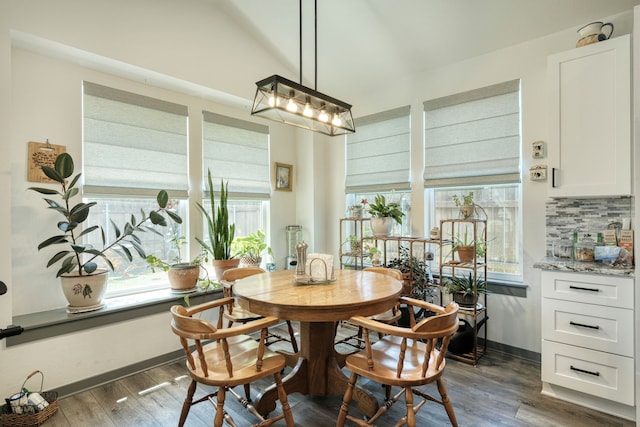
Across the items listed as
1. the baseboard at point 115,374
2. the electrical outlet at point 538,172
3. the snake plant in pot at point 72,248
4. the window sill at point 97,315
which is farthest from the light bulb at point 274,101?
the baseboard at point 115,374

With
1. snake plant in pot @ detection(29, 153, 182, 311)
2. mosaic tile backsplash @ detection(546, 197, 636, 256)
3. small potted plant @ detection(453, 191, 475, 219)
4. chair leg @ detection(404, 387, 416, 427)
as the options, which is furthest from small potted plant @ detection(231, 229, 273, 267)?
mosaic tile backsplash @ detection(546, 197, 636, 256)

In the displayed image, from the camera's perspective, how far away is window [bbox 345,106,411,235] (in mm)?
3715

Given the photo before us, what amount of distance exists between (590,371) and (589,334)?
0.79 feet

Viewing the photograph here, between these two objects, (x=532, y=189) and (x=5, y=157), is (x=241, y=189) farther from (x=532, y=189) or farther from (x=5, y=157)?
(x=532, y=189)

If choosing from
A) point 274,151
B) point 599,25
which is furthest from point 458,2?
point 274,151

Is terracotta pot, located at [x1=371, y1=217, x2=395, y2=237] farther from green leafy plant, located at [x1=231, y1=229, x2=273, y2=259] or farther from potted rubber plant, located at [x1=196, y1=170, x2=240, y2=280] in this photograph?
potted rubber plant, located at [x1=196, y1=170, x2=240, y2=280]

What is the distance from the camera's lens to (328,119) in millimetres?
2412

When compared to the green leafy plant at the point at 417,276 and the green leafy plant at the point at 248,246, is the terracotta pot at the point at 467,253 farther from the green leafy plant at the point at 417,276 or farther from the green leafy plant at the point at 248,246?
Answer: the green leafy plant at the point at 248,246

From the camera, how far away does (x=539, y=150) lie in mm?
2773

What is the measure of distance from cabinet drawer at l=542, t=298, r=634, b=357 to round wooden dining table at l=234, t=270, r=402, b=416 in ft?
3.75

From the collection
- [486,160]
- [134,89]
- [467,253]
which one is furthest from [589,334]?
[134,89]

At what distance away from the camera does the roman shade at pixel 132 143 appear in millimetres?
2814

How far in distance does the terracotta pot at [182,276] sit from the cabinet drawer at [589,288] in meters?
3.02

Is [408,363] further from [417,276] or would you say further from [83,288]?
[83,288]
